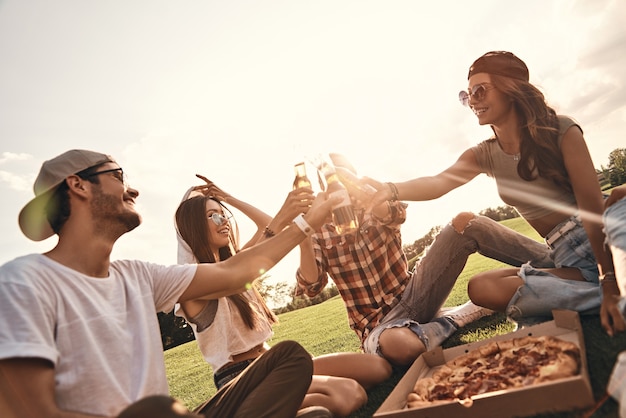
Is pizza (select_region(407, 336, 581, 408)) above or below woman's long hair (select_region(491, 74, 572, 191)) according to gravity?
below

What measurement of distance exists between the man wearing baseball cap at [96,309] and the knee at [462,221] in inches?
66.4

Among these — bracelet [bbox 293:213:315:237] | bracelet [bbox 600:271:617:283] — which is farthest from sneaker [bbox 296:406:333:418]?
bracelet [bbox 600:271:617:283]

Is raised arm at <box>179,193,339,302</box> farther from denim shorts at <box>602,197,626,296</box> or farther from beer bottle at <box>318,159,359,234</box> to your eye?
denim shorts at <box>602,197,626,296</box>

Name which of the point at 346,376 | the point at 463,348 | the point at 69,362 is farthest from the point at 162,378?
the point at 463,348

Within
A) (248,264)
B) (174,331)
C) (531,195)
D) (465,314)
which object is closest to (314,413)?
(248,264)

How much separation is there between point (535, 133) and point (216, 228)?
3.20 meters

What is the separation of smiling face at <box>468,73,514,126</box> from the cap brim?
145 inches

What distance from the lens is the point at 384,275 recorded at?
5.41m

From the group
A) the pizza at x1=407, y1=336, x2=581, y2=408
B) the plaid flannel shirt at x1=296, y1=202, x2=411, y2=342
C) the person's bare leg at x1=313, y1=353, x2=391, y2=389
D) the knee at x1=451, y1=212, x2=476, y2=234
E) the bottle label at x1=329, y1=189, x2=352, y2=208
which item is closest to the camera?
the pizza at x1=407, y1=336, x2=581, y2=408

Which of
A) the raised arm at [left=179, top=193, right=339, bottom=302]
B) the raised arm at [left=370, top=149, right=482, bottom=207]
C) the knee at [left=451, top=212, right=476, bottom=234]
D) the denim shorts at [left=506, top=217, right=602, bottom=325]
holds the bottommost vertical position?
the denim shorts at [left=506, top=217, right=602, bottom=325]

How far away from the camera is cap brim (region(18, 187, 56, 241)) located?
3.31m

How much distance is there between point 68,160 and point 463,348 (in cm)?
329

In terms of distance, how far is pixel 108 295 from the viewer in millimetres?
3061

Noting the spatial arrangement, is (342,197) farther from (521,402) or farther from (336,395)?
(521,402)
